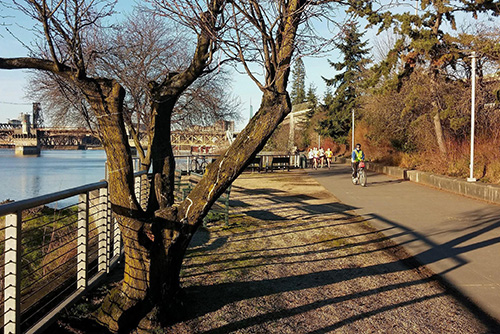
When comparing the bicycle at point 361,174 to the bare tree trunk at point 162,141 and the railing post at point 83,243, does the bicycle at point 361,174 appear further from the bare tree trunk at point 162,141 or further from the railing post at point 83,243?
the railing post at point 83,243

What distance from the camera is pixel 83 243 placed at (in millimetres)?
4371

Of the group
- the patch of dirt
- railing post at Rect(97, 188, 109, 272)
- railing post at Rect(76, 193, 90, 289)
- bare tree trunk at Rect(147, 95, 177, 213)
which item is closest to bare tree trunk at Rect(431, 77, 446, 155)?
the patch of dirt

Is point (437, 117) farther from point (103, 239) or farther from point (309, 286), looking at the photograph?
point (103, 239)

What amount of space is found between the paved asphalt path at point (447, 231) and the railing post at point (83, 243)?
4.09 metres

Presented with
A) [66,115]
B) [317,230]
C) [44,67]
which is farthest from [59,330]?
[66,115]

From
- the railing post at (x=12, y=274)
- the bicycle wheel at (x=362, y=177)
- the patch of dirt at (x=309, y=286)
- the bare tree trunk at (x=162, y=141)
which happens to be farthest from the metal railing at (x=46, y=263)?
the bicycle wheel at (x=362, y=177)

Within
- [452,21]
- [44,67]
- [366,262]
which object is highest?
[452,21]

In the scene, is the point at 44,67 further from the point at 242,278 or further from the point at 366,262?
the point at 366,262

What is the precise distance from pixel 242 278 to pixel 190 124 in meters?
13.9

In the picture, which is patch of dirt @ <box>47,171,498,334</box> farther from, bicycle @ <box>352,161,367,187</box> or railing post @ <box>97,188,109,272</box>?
bicycle @ <box>352,161,367,187</box>

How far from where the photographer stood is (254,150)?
3.98 metres

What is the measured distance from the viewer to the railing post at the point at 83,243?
4.36 metres

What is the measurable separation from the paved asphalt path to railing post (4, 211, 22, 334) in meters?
4.18

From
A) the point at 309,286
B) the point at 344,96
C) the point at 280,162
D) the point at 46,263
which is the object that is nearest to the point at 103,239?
the point at 46,263
